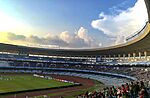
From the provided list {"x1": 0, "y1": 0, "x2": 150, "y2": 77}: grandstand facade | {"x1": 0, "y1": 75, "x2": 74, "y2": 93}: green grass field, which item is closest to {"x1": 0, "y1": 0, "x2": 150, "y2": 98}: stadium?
{"x1": 0, "y1": 0, "x2": 150, "y2": 77}: grandstand facade

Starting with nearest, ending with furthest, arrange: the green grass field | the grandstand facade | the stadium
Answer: the green grass field, the stadium, the grandstand facade

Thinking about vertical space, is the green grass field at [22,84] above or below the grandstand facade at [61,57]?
below

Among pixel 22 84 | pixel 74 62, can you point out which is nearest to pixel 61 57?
pixel 74 62

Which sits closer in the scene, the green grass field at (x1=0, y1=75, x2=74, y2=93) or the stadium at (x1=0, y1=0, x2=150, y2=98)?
the green grass field at (x1=0, y1=75, x2=74, y2=93)

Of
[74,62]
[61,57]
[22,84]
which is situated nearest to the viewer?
[22,84]

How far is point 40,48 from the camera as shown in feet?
331

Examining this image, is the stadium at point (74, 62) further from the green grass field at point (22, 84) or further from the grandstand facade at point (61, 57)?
the green grass field at point (22, 84)

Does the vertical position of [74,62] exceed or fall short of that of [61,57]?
it falls short

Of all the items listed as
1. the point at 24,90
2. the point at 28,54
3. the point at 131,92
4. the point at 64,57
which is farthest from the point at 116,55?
the point at 131,92

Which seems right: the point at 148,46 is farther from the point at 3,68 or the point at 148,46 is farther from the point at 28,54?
the point at 28,54

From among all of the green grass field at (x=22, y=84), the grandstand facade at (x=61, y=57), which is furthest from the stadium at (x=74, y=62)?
the green grass field at (x=22, y=84)

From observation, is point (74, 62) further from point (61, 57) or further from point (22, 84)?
point (22, 84)

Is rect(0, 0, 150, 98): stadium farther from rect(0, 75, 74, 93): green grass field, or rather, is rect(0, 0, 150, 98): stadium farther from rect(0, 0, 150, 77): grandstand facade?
rect(0, 75, 74, 93): green grass field

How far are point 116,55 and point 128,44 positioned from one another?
2592cm
